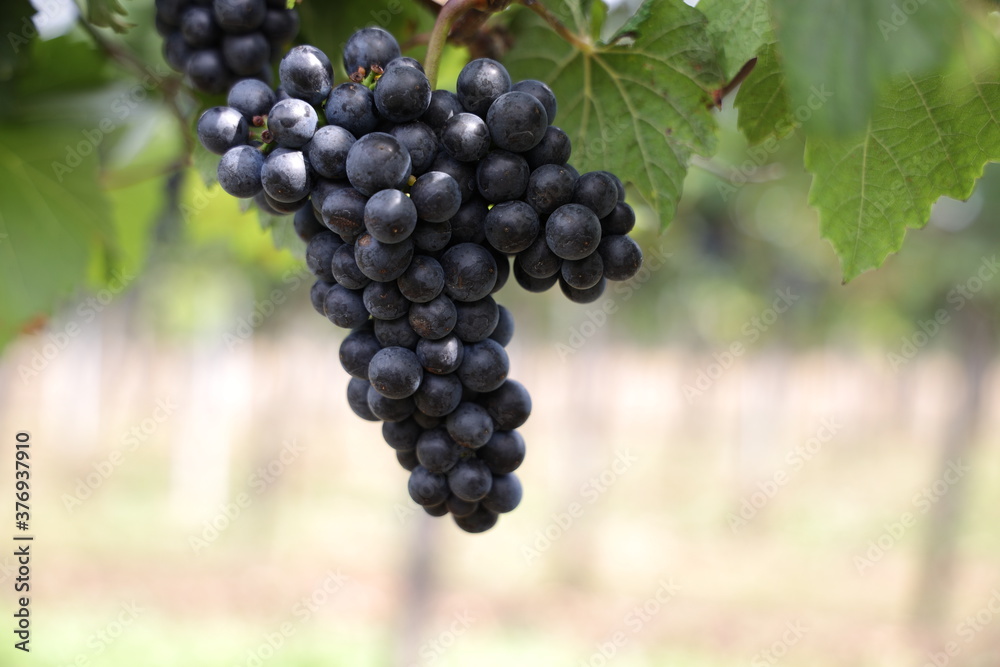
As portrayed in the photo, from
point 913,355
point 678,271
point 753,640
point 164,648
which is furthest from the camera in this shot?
point 913,355

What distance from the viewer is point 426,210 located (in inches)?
32.8

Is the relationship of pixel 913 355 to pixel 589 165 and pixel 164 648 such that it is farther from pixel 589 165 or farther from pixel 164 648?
pixel 589 165

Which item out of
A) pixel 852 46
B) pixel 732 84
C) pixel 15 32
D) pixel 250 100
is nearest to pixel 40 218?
pixel 15 32

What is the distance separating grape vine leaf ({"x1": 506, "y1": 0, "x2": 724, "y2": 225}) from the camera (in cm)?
108

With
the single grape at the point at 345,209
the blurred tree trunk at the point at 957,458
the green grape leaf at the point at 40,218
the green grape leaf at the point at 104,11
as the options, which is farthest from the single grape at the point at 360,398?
the blurred tree trunk at the point at 957,458

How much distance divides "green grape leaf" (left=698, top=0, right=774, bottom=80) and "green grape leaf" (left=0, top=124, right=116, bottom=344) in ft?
4.12

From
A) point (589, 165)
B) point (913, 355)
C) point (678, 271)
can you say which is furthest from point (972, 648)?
point (589, 165)

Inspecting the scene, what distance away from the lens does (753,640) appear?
11.0 meters

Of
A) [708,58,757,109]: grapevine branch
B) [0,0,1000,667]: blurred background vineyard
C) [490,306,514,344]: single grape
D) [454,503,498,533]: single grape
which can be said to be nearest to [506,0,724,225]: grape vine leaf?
[708,58,757,109]: grapevine branch

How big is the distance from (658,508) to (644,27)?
1724cm

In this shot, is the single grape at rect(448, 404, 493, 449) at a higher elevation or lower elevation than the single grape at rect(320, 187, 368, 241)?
lower

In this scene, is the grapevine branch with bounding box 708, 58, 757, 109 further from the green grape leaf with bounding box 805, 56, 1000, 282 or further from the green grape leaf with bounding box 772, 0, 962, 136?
the green grape leaf with bounding box 772, 0, 962, 136

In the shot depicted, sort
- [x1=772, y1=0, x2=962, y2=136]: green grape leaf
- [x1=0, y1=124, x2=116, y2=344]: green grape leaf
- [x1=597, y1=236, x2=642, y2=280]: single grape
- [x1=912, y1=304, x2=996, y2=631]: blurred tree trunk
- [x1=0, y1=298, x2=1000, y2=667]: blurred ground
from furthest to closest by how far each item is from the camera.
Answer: [x1=0, y1=298, x2=1000, y2=667]: blurred ground → [x1=912, y1=304, x2=996, y2=631]: blurred tree trunk → [x1=0, y1=124, x2=116, y2=344]: green grape leaf → [x1=597, y1=236, x2=642, y2=280]: single grape → [x1=772, y1=0, x2=962, y2=136]: green grape leaf

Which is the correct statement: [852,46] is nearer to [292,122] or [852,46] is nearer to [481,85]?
[481,85]
